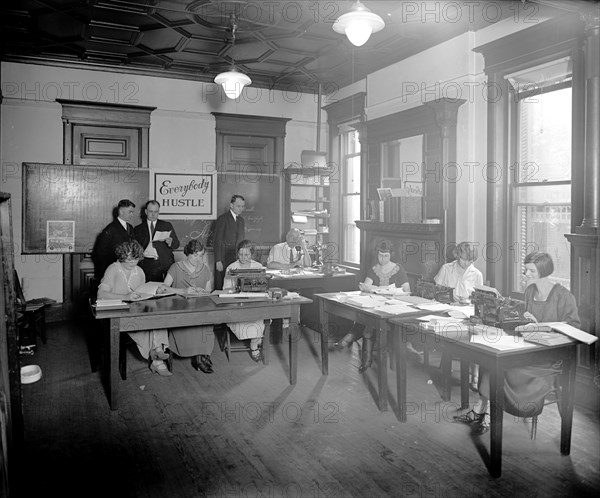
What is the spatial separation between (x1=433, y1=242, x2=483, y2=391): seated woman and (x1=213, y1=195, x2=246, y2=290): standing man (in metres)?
3.11

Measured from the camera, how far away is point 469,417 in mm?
3877

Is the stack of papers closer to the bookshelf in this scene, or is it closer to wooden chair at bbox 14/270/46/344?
wooden chair at bbox 14/270/46/344

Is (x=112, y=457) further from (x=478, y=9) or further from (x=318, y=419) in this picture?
(x=478, y=9)

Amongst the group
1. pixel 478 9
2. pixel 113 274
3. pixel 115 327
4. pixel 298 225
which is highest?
pixel 478 9

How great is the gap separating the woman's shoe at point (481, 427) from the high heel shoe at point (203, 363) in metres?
2.45

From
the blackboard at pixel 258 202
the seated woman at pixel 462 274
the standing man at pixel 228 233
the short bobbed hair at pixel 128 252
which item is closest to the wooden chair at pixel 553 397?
the seated woman at pixel 462 274

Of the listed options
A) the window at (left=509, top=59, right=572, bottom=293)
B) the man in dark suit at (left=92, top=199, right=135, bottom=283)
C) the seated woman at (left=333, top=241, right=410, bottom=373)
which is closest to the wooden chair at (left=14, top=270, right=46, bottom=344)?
the man in dark suit at (left=92, top=199, right=135, bottom=283)

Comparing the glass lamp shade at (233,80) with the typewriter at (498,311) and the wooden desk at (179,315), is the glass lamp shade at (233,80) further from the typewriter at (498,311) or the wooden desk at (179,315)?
the typewriter at (498,311)

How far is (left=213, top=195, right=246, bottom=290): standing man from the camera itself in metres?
7.31

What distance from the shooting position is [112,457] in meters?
3.30

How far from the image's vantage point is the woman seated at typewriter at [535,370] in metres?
3.30

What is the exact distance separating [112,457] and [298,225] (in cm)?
570

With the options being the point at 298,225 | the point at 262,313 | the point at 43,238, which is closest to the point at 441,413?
the point at 262,313

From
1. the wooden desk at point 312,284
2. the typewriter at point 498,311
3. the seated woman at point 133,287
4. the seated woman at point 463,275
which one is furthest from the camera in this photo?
the wooden desk at point 312,284
